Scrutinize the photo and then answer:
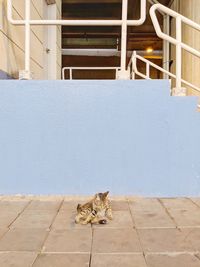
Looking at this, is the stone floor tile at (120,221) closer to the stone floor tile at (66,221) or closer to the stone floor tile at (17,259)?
the stone floor tile at (66,221)

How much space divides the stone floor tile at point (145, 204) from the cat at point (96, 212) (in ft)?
1.39

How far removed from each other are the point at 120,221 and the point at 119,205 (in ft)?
1.71

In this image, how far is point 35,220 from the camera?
123 inches

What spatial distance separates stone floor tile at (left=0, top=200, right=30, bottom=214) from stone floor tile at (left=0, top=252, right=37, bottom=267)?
3.42ft

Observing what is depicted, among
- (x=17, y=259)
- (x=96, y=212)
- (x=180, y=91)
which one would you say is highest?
(x=180, y=91)

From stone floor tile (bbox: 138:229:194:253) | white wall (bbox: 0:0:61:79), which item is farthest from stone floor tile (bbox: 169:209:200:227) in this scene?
white wall (bbox: 0:0:61:79)

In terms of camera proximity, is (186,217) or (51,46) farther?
(51,46)

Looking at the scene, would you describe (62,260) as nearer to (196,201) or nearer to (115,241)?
(115,241)

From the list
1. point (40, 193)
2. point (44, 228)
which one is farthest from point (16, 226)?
point (40, 193)

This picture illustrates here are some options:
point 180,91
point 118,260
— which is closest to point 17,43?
point 180,91

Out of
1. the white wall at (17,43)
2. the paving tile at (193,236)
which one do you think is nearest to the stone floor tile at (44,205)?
the paving tile at (193,236)

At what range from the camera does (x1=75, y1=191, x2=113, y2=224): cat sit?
3.06 m

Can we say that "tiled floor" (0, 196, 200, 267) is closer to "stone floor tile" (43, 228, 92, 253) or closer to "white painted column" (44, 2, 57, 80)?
"stone floor tile" (43, 228, 92, 253)

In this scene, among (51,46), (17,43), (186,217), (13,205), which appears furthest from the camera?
(51,46)
